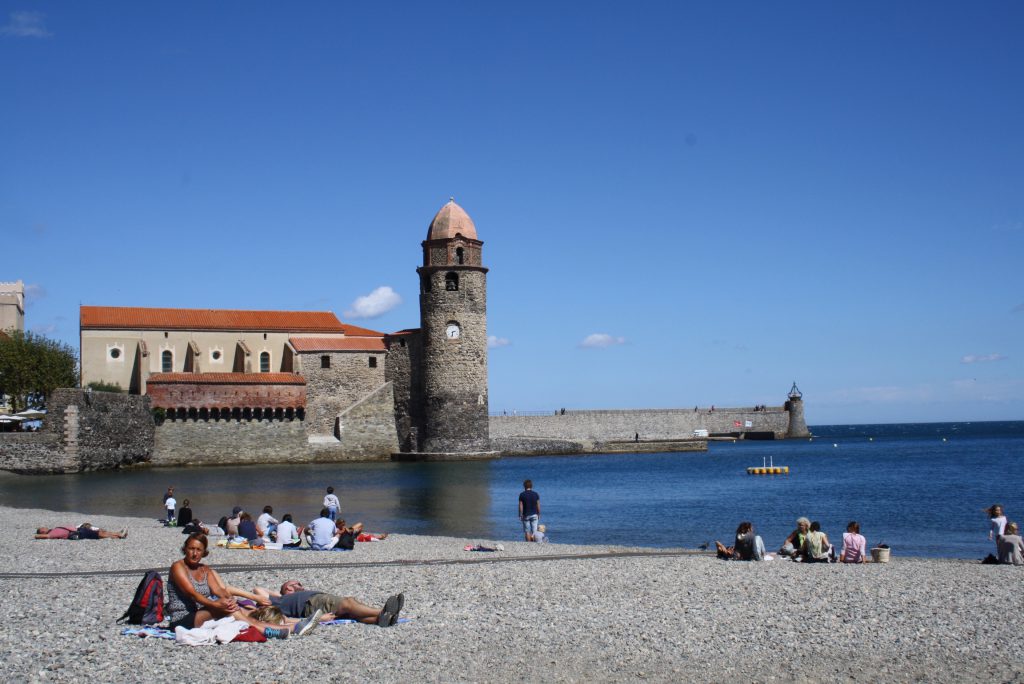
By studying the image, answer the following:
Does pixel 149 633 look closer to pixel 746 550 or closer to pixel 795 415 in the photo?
pixel 746 550

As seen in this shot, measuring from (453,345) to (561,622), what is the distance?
3733 cm

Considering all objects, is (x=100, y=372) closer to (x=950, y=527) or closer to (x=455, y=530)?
(x=455, y=530)

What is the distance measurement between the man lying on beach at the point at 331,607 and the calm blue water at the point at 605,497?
34.0 ft

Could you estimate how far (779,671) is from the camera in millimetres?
8383

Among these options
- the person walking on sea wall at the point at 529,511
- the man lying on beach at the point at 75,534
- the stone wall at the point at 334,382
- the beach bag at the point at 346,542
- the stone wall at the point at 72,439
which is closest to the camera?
the beach bag at the point at 346,542

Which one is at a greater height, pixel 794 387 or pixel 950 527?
pixel 794 387

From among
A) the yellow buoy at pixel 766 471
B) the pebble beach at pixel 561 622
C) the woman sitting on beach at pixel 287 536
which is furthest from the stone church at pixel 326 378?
the pebble beach at pixel 561 622

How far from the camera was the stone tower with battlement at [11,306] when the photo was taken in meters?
59.7

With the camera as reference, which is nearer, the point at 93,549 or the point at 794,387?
the point at 93,549

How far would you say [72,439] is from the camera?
37719 mm

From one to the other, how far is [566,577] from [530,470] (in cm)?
3187

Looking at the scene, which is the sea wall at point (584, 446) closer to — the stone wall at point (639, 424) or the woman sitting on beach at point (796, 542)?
the stone wall at point (639, 424)

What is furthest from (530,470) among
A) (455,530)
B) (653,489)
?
(455,530)

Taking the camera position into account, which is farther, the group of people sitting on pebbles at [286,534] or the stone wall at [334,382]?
the stone wall at [334,382]
